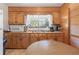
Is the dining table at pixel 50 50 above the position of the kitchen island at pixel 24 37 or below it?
below

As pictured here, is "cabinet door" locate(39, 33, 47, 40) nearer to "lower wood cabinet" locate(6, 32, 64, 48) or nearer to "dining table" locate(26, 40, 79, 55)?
"lower wood cabinet" locate(6, 32, 64, 48)

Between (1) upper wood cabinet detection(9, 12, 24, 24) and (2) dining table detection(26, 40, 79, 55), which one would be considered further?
(1) upper wood cabinet detection(9, 12, 24, 24)

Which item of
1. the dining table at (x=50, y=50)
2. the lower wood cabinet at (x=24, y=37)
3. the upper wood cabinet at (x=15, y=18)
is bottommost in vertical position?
the dining table at (x=50, y=50)

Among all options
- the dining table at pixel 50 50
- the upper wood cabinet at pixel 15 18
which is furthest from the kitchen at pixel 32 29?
the dining table at pixel 50 50

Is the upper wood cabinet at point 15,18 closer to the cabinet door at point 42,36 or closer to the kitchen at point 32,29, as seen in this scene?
the kitchen at point 32,29

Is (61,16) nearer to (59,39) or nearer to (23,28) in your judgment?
(59,39)

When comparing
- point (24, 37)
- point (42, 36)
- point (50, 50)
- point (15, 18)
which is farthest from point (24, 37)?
point (50, 50)

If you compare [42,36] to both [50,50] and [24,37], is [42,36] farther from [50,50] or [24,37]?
[50,50]

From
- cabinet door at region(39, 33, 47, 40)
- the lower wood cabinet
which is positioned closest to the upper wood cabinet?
the lower wood cabinet

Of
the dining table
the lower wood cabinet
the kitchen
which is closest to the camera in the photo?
the dining table

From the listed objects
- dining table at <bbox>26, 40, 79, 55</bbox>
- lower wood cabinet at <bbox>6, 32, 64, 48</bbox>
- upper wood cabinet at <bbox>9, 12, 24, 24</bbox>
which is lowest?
dining table at <bbox>26, 40, 79, 55</bbox>

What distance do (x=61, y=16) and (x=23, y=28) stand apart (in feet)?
2.73
